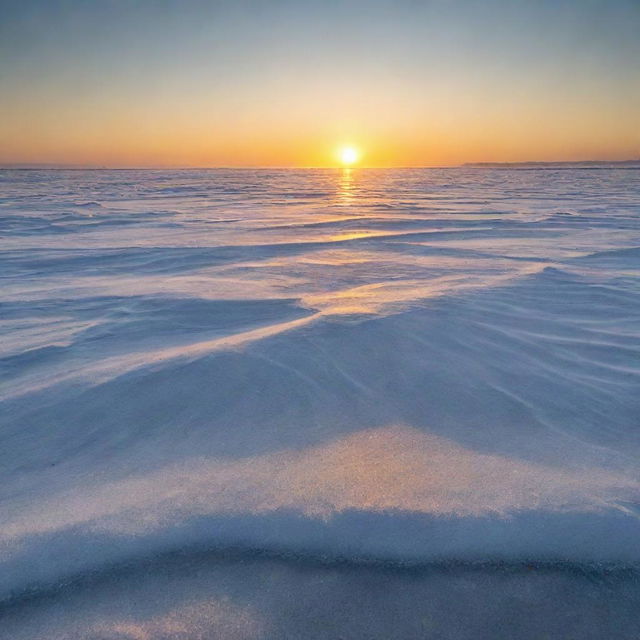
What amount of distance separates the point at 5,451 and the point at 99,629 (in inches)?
30.3

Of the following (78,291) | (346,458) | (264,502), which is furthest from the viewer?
(78,291)

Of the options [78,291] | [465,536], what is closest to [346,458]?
[465,536]

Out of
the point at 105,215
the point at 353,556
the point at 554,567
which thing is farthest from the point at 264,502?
the point at 105,215

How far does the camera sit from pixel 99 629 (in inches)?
35.3

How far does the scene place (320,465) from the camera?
4.34 feet

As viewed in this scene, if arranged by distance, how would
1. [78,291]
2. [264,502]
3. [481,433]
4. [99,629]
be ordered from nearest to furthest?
[99,629], [264,502], [481,433], [78,291]

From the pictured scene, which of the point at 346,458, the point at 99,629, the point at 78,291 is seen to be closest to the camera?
the point at 99,629

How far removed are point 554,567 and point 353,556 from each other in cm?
45

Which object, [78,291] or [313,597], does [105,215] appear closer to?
Result: [78,291]

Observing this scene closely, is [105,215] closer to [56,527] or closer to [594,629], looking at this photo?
[56,527]

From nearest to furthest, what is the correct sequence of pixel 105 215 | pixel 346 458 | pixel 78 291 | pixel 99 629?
pixel 99 629, pixel 346 458, pixel 78 291, pixel 105 215

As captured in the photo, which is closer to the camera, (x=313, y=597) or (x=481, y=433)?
(x=313, y=597)

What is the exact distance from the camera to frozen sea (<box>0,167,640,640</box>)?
954 millimetres

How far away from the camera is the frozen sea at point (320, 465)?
954 mm
